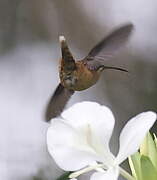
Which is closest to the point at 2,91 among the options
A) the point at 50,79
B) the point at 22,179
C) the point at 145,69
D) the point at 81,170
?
the point at 50,79

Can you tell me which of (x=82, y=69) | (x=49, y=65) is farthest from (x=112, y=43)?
(x=49, y=65)

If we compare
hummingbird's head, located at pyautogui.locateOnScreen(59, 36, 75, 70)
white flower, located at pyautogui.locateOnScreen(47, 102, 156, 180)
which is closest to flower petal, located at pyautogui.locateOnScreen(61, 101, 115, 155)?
white flower, located at pyautogui.locateOnScreen(47, 102, 156, 180)

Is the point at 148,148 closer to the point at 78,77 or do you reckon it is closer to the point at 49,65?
the point at 78,77

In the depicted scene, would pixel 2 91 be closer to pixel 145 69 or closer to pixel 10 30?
pixel 10 30

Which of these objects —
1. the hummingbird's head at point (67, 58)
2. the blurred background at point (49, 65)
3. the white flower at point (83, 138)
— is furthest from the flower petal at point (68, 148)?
the blurred background at point (49, 65)

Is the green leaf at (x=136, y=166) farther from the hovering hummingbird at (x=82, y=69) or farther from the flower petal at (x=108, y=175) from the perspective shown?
the hovering hummingbird at (x=82, y=69)

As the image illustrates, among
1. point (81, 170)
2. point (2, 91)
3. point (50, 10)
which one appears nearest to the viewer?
point (81, 170)
